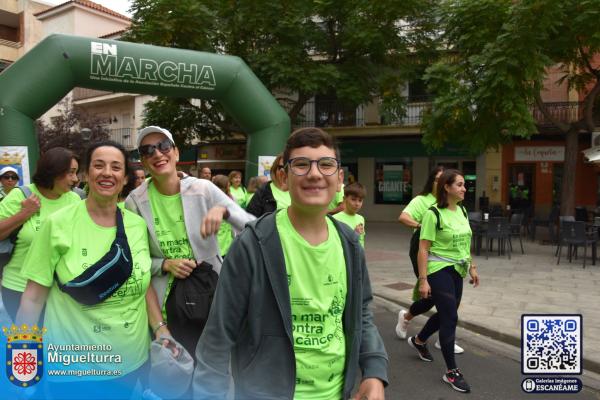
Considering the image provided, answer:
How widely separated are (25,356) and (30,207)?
50.9 inches

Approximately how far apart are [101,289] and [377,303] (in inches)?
227

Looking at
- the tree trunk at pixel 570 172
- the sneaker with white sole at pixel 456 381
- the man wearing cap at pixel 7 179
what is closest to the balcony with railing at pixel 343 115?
the tree trunk at pixel 570 172

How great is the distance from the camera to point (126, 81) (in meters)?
9.02

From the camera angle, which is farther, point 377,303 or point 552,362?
point 377,303

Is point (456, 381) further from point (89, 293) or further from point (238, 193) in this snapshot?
point (238, 193)

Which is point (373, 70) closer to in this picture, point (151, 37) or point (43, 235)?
point (151, 37)

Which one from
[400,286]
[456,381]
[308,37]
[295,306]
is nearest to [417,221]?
[456,381]

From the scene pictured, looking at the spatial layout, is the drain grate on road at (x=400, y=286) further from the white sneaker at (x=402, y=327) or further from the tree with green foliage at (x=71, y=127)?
the tree with green foliage at (x=71, y=127)

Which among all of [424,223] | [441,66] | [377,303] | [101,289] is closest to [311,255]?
[101,289]

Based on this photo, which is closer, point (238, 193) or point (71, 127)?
point (238, 193)

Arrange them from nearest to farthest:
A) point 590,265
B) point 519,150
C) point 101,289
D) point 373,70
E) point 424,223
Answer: point 101,289
point 424,223
point 590,265
point 373,70
point 519,150

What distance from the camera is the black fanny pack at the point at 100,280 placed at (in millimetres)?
2166

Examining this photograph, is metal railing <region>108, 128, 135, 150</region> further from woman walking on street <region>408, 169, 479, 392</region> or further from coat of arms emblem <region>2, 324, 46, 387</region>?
coat of arms emblem <region>2, 324, 46, 387</region>

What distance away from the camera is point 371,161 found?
22.0 m
